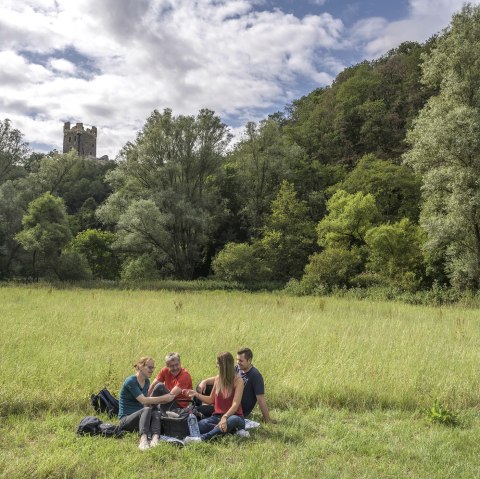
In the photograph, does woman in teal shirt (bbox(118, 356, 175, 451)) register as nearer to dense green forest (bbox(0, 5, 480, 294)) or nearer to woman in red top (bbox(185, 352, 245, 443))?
woman in red top (bbox(185, 352, 245, 443))

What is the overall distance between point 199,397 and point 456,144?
19229 millimetres

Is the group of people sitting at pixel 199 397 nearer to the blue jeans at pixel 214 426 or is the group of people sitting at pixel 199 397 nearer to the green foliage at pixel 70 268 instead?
the blue jeans at pixel 214 426

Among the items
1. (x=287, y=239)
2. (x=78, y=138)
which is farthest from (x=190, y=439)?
(x=78, y=138)

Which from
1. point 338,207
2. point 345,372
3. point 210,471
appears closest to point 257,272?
point 338,207

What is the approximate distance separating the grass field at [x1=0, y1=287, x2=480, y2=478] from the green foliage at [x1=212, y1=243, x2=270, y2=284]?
1933 cm

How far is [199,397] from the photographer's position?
6344 millimetres

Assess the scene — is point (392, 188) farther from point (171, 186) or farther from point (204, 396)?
point (204, 396)

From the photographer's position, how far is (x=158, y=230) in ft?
116

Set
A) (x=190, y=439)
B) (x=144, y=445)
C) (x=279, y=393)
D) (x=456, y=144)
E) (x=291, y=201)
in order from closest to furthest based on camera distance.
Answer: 1. (x=144, y=445)
2. (x=190, y=439)
3. (x=279, y=393)
4. (x=456, y=144)
5. (x=291, y=201)

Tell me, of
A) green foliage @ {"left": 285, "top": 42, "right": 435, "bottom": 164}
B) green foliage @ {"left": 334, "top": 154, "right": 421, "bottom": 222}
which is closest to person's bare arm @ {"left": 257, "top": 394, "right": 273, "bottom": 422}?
green foliage @ {"left": 334, "top": 154, "right": 421, "bottom": 222}

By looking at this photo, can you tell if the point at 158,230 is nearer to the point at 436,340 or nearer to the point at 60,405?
the point at 436,340

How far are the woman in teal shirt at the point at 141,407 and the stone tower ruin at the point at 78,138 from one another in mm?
172500

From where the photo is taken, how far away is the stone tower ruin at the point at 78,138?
167m

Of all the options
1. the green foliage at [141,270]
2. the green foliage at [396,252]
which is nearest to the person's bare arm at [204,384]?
the green foliage at [396,252]
